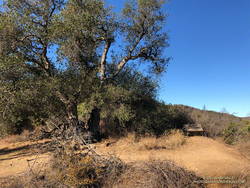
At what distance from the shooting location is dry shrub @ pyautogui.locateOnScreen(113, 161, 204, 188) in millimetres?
4285

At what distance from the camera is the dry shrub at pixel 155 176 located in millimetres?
4285

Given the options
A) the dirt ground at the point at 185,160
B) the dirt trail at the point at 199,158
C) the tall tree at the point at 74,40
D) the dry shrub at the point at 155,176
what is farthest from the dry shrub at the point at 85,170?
the tall tree at the point at 74,40

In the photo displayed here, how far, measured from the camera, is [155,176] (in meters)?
4.39

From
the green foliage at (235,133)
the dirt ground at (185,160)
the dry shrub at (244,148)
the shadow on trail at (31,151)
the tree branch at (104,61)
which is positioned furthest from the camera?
the tree branch at (104,61)

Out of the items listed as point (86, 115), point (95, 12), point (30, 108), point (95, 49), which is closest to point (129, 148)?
point (86, 115)

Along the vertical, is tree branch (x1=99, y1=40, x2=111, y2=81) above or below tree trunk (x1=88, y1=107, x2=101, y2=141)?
above

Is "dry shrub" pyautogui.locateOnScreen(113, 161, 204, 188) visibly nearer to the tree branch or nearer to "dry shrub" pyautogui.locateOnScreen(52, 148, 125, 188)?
"dry shrub" pyautogui.locateOnScreen(52, 148, 125, 188)

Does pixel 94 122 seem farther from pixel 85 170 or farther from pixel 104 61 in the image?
pixel 85 170

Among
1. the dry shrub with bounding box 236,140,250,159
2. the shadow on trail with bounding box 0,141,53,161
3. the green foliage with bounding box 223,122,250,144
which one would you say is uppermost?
the green foliage with bounding box 223,122,250,144

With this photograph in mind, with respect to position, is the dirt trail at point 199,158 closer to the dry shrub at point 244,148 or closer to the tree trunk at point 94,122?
the dry shrub at point 244,148

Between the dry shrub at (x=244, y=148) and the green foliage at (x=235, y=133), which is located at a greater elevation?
the green foliage at (x=235, y=133)

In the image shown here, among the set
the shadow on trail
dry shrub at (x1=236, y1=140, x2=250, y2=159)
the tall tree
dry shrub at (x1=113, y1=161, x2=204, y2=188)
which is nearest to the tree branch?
the tall tree

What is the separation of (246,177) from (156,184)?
2820 millimetres

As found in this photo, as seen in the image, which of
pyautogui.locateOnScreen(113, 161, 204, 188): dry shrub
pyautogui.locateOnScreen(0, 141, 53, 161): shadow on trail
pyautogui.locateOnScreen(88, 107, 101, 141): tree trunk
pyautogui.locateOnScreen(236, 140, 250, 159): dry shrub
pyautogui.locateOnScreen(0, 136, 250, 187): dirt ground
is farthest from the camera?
pyautogui.locateOnScreen(88, 107, 101, 141): tree trunk
